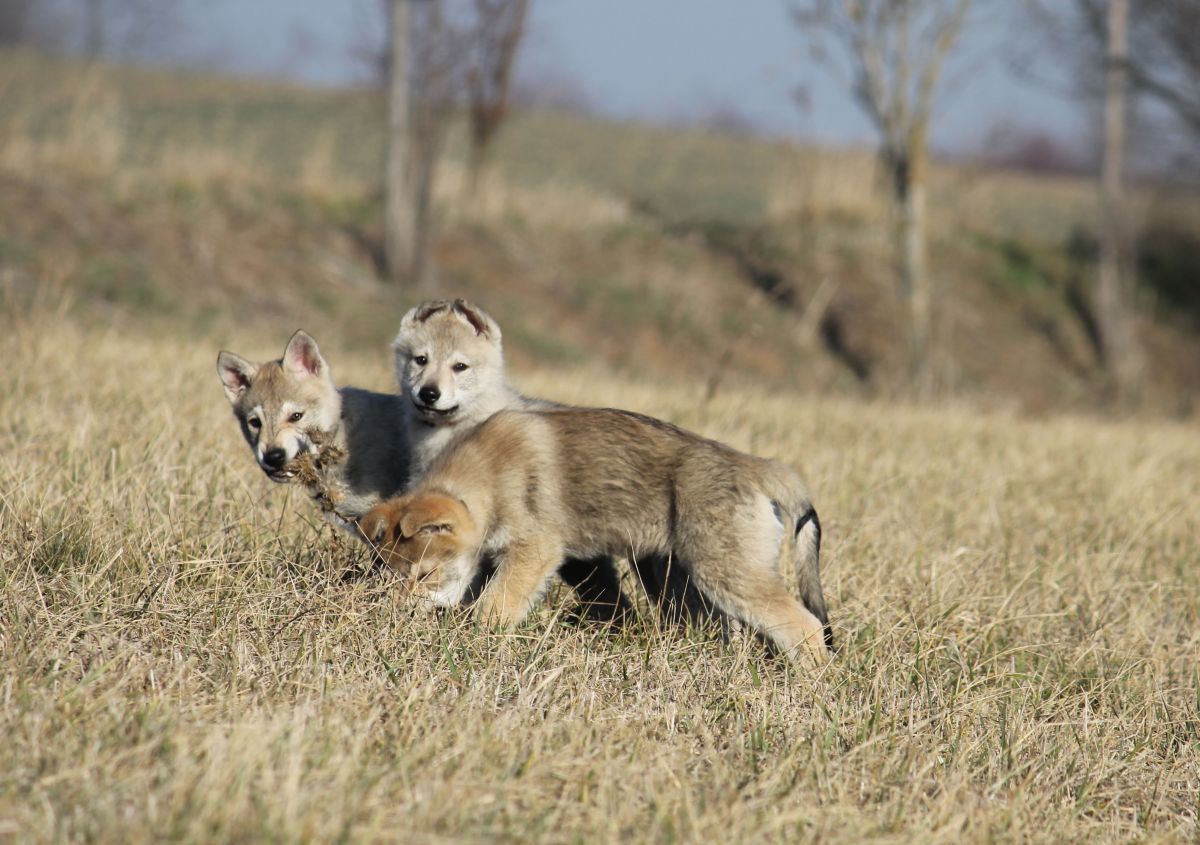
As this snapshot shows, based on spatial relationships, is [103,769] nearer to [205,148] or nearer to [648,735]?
[648,735]

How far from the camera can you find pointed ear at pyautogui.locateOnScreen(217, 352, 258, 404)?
17.3 ft

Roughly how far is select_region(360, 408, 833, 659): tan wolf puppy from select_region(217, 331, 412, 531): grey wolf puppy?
61 centimetres

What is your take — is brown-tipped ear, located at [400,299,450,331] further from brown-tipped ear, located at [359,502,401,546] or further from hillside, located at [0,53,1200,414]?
hillside, located at [0,53,1200,414]

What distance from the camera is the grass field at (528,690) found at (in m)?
2.80

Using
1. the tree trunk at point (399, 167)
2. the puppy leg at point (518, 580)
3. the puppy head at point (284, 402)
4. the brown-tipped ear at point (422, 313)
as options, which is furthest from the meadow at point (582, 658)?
the tree trunk at point (399, 167)

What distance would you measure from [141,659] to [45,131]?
64.8 feet

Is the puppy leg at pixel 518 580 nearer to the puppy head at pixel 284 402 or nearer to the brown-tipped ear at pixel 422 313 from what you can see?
the puppy head at pixel 284 402

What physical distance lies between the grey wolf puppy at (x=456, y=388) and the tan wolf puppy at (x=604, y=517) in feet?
1.24

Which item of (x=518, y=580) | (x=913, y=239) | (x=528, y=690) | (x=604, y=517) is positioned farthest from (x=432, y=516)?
(x=913, y=239)

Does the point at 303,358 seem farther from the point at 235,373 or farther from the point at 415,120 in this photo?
the point at 415,120

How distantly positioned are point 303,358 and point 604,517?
69.5 inches

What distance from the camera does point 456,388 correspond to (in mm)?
5141

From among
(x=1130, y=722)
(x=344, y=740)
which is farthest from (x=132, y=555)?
(x=1130, y=722)

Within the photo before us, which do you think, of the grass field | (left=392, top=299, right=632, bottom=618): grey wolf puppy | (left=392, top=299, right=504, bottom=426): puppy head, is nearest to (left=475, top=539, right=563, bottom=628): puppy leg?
the grass field
